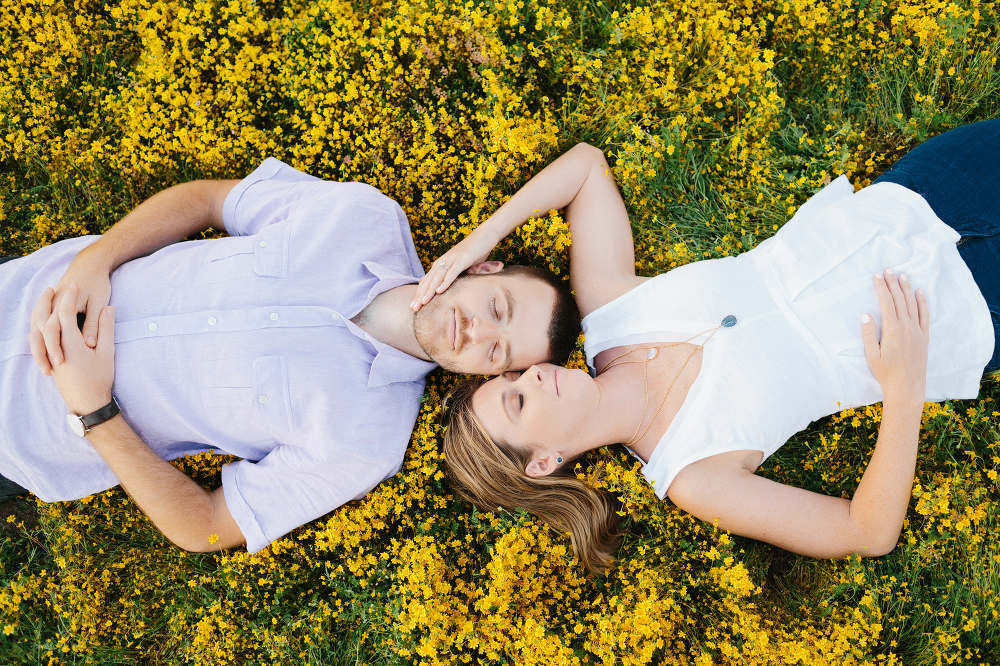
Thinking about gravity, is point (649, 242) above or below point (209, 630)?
above

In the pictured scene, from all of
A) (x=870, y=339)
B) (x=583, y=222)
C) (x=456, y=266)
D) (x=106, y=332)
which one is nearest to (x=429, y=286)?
(x=456, y=266)

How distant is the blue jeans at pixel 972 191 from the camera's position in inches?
117

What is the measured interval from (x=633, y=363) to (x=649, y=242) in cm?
107

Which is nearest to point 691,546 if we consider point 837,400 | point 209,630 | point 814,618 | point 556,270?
point 814,618

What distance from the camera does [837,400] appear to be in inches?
118

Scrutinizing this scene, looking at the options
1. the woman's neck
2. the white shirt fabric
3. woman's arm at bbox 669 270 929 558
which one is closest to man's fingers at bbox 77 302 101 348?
the woman's neck

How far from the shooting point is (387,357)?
3029 mm

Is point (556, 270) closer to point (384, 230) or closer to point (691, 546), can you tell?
point (384, 230)

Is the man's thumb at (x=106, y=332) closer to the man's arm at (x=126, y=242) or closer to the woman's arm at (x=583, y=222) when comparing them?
the man's arm at (x=126, y=242)

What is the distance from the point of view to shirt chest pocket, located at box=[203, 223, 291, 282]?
9.59 ft

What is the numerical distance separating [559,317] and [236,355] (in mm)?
1637

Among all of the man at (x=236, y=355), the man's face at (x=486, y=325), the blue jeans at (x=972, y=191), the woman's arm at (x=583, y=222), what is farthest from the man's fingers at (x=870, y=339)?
the man's face at (x=486, y=325)

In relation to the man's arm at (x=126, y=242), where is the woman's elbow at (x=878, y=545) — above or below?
below

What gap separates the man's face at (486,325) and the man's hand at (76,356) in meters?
1.48
